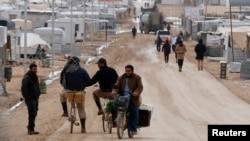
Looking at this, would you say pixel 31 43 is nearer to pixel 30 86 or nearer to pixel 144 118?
pixel 30 86

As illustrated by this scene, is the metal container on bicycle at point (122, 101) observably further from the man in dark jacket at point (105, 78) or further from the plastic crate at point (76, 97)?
the plastic crate at point (76, 97)

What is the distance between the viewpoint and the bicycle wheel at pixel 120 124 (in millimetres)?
15797

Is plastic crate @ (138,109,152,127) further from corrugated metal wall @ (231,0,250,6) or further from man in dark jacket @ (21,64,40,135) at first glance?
corrugated metal wall @ (231,0,250,6)

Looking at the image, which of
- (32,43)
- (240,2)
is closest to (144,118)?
(32,43)

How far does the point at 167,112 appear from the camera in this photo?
22.6 m

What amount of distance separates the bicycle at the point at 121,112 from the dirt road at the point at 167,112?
0.95 ft

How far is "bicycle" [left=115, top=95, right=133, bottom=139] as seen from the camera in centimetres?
1566

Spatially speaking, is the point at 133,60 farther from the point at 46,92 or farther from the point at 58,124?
the point at 58,124

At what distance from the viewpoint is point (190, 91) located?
3006 centimetres

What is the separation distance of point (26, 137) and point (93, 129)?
186cm

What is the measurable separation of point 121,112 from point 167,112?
6.93 m

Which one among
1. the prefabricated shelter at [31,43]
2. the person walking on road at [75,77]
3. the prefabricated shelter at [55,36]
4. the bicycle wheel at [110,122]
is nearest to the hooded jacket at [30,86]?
the person walking on road at [75,77]

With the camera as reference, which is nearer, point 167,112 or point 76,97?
point 76,97

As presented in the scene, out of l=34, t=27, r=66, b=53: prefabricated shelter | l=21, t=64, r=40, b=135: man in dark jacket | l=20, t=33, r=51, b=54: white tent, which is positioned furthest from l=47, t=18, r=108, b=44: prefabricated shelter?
l=21, t=64, r=40, b=135: man in dark jacket
